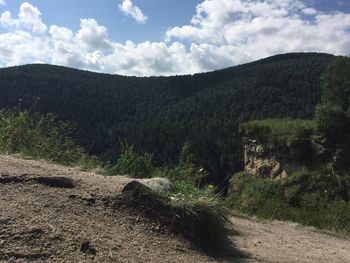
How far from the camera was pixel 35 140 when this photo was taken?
689 cm

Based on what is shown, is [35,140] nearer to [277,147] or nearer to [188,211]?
[188,211]

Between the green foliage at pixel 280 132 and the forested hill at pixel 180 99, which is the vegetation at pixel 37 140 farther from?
the forested hill at pixel 180 99

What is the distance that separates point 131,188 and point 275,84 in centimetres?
9783

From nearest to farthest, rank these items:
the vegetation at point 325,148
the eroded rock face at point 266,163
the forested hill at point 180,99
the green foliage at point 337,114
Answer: the vegetation at point 325,148 < the green foliage at point 337,114 < the eroded rock face at point 266,163 < the forested hill at point 180,99

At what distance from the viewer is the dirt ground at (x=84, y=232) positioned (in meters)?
3.25

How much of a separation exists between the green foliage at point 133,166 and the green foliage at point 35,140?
0.70 meters

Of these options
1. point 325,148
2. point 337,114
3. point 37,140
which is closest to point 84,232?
point 37,140

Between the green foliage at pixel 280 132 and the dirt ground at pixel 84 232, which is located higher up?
the green foliage at pixel 280 132

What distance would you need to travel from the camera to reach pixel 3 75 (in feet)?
303

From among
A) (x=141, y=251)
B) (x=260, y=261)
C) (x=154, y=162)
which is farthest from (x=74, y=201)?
(x=154, y=162)

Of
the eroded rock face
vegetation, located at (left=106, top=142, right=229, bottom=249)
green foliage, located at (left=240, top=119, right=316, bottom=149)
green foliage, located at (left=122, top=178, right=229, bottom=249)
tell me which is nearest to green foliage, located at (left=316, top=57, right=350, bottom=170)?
green foliage, located at (left=240, top=119, right=316, bottom=149)

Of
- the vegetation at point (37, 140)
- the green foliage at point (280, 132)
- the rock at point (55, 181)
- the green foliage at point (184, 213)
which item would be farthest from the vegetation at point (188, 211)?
the green foliage at point (280, 132)

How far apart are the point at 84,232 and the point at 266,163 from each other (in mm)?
40245

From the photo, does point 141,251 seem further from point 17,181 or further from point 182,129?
point 182,129
